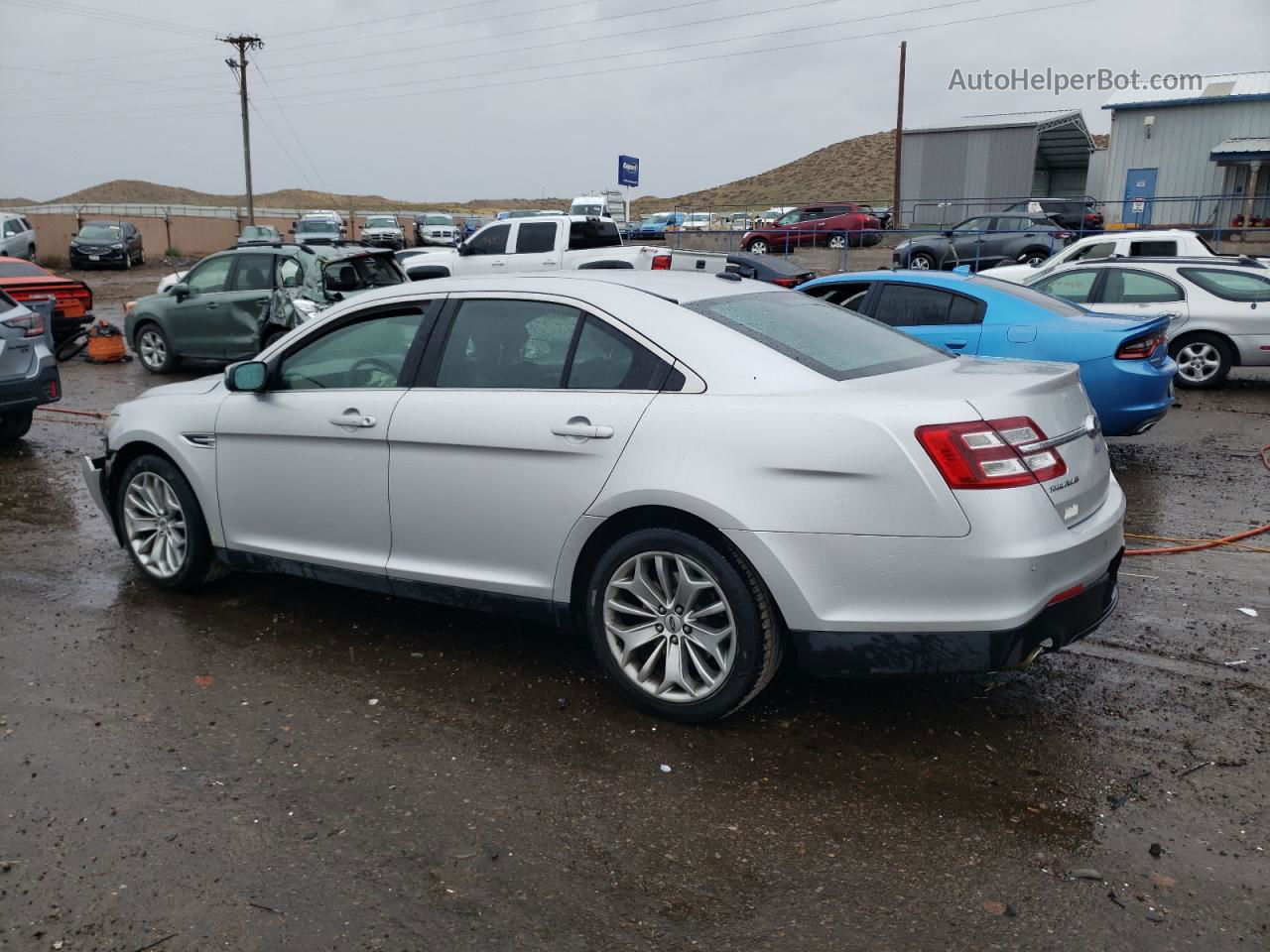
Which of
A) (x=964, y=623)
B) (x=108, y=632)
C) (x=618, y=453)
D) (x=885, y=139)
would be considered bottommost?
(x=108, y=632)

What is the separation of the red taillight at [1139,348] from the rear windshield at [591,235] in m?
11.6

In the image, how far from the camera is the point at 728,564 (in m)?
3.88

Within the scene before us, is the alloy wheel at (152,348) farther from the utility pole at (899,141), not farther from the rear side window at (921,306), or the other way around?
the utility pole at (899,141)

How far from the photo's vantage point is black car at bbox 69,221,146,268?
128 ft

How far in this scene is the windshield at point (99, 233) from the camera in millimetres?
39188

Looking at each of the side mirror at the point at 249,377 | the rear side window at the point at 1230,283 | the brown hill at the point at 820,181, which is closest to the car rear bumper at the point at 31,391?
the side mirror at the point at 249,377

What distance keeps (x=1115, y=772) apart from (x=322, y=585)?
13.0 ft

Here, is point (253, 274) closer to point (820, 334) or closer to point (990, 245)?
point (820, 334)

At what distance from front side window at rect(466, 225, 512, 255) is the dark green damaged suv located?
5.05 m

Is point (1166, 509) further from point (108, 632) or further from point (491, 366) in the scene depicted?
point (108, 632)

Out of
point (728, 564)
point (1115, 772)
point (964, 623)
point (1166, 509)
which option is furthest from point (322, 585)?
point (1166, 509)

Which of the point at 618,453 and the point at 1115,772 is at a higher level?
the point at 618,453

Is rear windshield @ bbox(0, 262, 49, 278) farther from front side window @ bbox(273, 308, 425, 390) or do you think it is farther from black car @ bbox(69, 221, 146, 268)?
black car @ bbox(69, 221, 146, 268)

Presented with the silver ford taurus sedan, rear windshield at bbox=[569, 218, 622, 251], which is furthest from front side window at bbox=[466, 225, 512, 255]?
the silver ford taurus sedan
